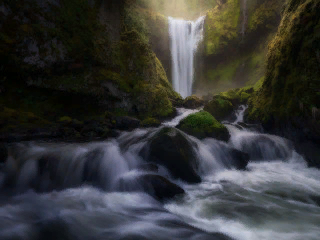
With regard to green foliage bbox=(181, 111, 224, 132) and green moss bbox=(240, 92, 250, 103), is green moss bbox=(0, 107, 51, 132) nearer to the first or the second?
green foliage bbox=(181, 111, 224, 132)

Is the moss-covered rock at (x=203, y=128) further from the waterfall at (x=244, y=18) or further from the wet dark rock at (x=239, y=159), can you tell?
the waterfall at (x=244, y=18)

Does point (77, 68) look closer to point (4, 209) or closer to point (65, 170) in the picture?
point (65, 170)

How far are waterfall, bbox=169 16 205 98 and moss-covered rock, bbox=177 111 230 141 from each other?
19.5 meters

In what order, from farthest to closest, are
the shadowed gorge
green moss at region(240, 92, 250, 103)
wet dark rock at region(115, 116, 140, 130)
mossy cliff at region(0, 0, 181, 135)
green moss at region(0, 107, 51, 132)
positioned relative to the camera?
1. green moss at region(240, 92, 250, 103)
2. wet dark rock at region(115, 116, 140, 130)
3. mossy cliff at region(0, 0, 181, 135)
4. green moss at region(0, 107, 51, 132)
5. the shadowed gorge

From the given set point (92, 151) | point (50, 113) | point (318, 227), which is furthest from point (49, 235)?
point (50, 113)

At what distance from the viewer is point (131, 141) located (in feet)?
23.4

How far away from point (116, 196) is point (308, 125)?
23.8 ft

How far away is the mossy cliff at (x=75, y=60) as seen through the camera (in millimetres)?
8609

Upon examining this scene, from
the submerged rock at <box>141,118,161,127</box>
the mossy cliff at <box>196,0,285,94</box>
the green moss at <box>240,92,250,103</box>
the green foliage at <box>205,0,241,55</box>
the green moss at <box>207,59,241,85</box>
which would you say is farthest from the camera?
the green moss at <box>207,59,241,85</box>

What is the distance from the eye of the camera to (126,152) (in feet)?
20.4

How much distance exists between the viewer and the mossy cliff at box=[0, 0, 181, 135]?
8.61 metres

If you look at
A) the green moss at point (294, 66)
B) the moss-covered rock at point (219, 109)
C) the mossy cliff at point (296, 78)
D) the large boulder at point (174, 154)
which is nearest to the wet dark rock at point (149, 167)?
the large boulder at point (174, 154)

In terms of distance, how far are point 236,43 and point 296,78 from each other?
67.7 ft

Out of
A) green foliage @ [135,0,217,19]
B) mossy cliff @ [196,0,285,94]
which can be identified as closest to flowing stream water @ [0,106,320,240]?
mossy cliff @ [196,0,285,94]
